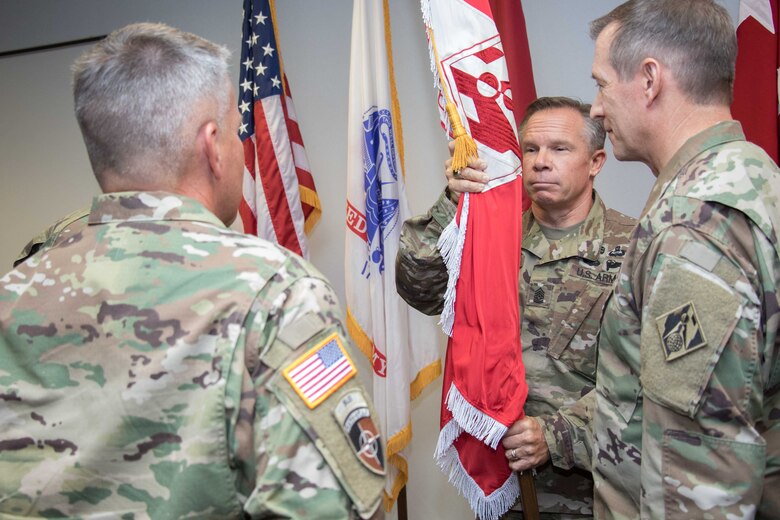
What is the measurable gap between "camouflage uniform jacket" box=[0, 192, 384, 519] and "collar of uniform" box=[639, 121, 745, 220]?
717 millimetres

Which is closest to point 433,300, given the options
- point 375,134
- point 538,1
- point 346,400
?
point 375,134

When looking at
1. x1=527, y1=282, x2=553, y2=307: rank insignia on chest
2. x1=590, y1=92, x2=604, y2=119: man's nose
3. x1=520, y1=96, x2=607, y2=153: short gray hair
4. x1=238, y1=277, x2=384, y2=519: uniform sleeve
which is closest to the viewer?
x1=238, y1=277, x2=384, y2=519: uniform sleeve

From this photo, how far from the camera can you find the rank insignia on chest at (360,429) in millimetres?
905

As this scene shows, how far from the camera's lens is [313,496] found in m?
0.87

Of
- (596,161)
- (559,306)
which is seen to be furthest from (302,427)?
(596,161)

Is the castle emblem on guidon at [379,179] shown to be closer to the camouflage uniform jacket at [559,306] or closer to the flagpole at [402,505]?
the camouflage uniform jacket at [559,306]

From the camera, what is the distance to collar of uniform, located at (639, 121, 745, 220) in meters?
1.24

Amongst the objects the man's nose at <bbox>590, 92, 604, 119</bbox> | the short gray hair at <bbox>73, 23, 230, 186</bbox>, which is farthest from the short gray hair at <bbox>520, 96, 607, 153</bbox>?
the short gray hair at <bbox>73, 23, 230, 186</bbox>

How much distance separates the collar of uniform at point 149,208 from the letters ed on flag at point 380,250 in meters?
1.55

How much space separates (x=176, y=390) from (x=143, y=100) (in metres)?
0.43

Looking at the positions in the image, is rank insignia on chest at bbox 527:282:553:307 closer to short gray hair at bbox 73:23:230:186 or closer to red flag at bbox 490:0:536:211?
red flag at bbox 490:0:536:211

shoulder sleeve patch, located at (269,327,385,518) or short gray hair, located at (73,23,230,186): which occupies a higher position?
short gray hair, located at (73,23,230,186)

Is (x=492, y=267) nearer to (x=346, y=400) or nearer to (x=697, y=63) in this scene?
(x=697, y=63)

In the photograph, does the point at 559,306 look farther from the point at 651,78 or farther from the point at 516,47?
the point at 516,47
